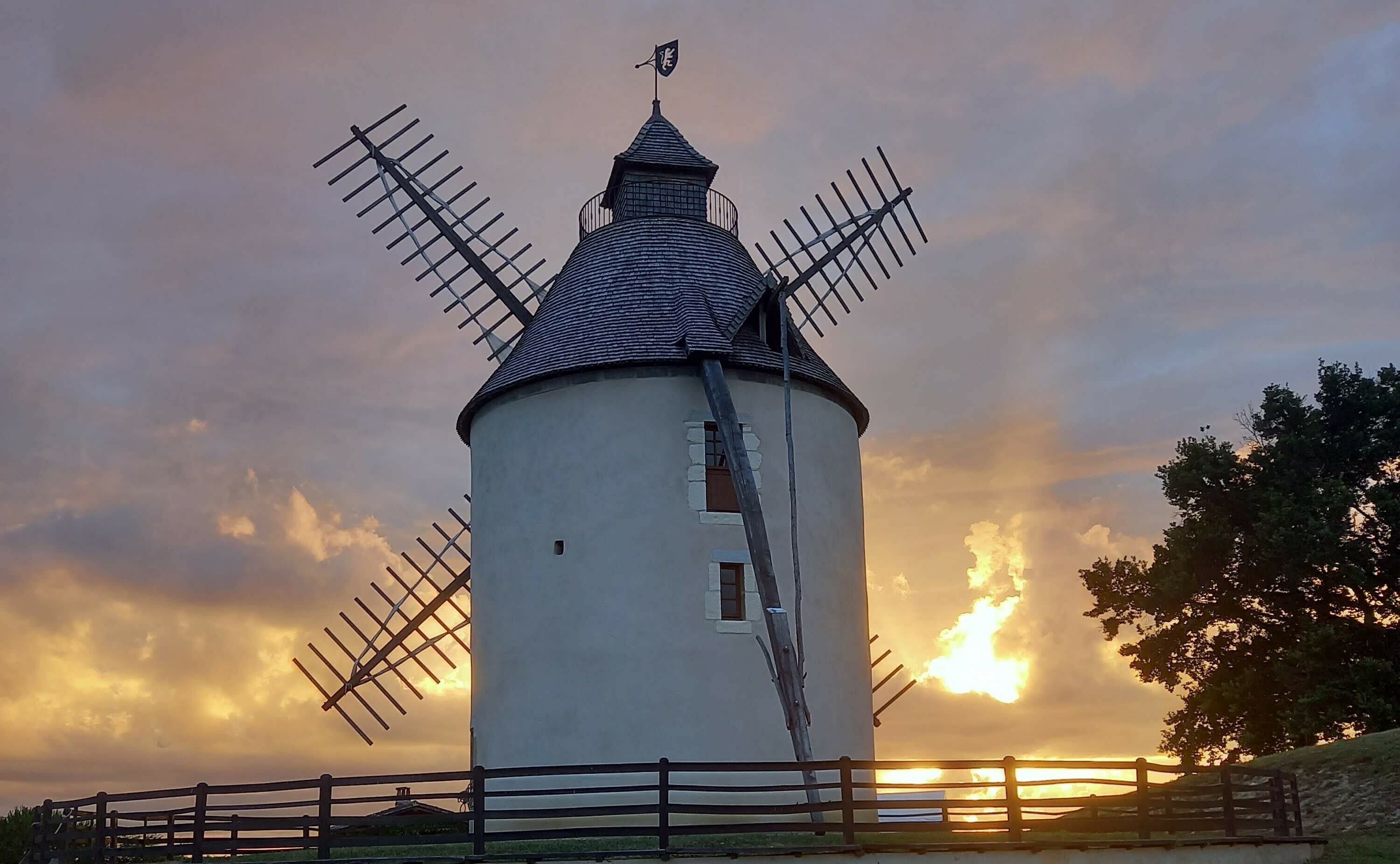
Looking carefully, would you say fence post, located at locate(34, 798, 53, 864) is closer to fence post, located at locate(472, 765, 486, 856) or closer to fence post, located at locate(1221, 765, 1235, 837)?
fence post, located at locate(472, 765, 486, 856)

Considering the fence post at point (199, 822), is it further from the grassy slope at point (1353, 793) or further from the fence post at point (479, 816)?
the grassy slope at point (1353, 793)

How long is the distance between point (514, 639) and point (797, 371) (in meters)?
6.55

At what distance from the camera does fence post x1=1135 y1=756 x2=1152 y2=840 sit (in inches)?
716

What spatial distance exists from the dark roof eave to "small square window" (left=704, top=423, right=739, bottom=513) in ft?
4.04

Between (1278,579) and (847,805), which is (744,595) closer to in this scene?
(847,805)

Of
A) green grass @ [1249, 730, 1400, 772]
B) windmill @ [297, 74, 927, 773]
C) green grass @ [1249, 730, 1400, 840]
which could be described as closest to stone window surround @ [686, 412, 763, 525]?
windmill @ [297, 74, 927, 773]

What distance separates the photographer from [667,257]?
1019 inches

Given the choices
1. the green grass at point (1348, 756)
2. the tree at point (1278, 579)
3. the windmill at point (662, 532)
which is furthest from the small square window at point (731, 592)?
the tree at point (1278, 579)

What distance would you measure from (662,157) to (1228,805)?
16156 millimetres

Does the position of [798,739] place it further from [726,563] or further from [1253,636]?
[1253,636]

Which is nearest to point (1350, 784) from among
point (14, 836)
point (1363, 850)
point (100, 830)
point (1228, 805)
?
point (1363, 850)

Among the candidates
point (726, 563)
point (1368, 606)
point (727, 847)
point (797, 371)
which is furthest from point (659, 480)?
point (1368, 606)

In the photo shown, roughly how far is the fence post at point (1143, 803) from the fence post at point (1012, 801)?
190cm

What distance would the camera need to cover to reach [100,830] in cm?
1838
